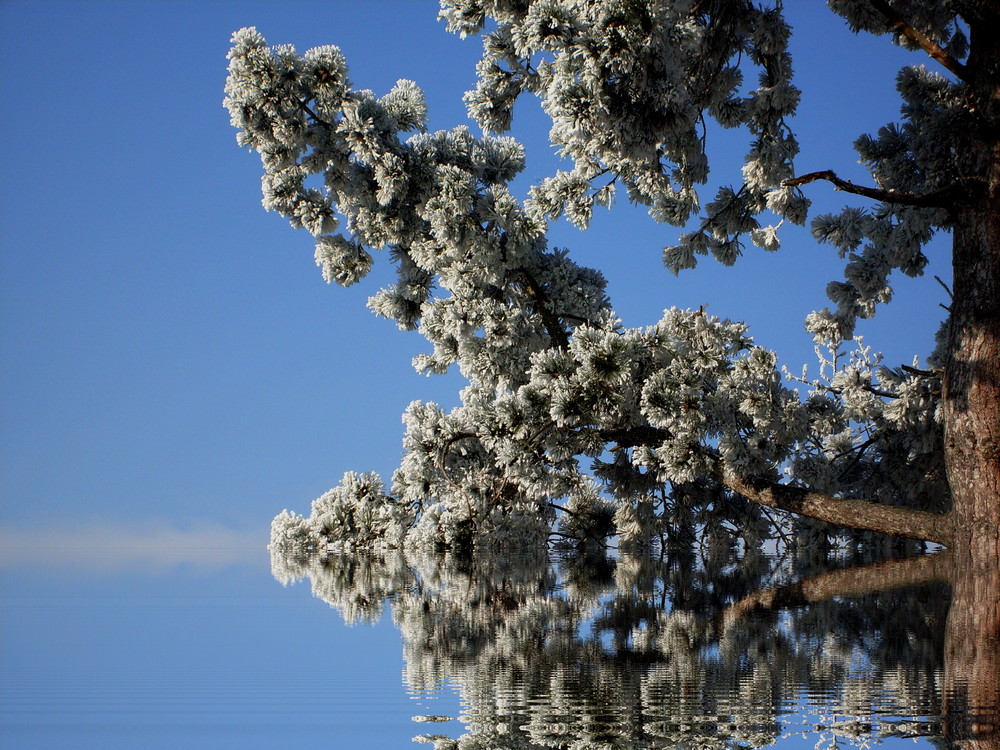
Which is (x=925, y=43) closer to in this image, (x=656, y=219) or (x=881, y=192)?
(x=881, y=192)

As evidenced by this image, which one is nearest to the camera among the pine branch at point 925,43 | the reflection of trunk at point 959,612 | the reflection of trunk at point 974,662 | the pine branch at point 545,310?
the reflection of trunk at point 974,662

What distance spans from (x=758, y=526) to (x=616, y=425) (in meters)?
3.85

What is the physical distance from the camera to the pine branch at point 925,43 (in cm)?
812

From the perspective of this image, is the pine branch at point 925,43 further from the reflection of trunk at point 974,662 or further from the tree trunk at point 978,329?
the reflection of trunk at point 974,662

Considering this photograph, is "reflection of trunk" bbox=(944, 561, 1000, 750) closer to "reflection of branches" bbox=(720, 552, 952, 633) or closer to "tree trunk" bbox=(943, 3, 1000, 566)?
"tree trunk" bbox=(943, 3, 1000, 566)

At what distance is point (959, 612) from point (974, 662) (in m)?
1.82

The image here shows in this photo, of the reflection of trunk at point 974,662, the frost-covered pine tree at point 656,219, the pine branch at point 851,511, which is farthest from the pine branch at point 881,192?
the reflection of trunk at point 974,662

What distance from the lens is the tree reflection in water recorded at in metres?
2.63

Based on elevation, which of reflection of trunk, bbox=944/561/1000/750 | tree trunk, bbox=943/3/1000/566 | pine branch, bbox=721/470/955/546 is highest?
tree trunk, bbox=943/3/1000/566

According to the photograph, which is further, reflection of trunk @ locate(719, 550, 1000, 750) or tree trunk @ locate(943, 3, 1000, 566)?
tree trunk @ locate(943, 3, 1000, 566)

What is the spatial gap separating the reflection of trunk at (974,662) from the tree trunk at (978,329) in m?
0.53

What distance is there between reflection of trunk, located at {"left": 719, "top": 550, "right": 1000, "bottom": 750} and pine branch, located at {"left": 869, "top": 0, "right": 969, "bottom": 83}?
14.5 feet

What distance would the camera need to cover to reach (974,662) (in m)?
3.92

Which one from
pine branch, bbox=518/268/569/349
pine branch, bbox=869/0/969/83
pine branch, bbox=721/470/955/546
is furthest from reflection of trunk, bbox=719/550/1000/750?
pine branch, bbox=869/0/969/83
